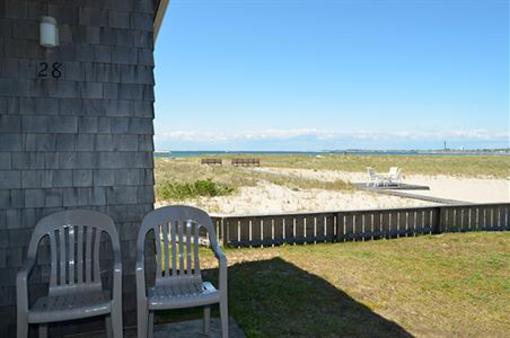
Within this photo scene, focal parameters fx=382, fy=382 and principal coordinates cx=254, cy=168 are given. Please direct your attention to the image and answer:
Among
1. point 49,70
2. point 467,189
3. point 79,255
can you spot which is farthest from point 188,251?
point 467,189

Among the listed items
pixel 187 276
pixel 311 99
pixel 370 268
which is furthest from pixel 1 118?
pixel 311 99

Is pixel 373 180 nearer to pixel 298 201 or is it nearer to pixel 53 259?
pixel 298 201

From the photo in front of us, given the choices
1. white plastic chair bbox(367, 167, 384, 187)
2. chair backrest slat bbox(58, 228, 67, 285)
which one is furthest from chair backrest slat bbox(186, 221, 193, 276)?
white plastic chair bbox(367, 167, 384, 187)

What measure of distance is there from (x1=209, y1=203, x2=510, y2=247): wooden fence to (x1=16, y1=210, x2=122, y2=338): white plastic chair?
311 centimetres

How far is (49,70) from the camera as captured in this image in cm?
285

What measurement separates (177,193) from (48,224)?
26.7 feet

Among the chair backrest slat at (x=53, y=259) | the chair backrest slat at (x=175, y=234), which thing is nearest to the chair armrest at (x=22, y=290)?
the chair backrest slat at (x=53, y=259)

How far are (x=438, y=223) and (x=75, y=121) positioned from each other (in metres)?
6.17

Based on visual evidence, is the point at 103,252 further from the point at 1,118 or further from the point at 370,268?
the point at 370,268

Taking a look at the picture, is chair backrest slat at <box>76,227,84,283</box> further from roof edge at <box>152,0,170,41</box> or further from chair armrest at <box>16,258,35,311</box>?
roof edge at <box>152,0,170,41</box>

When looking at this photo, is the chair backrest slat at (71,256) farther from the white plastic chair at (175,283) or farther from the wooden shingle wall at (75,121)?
the white plastic chair at (175,283)

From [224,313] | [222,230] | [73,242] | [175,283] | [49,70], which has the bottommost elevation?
[222,230]

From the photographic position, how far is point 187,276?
2.88 metres

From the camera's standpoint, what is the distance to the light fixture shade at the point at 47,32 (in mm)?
2754
